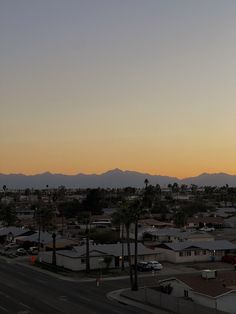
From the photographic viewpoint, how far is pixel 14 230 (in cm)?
11144

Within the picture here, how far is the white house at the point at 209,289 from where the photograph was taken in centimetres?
4462

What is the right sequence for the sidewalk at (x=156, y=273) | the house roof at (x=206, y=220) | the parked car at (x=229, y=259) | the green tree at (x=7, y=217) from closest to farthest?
the sidewalk at (x=156, y=273)
the parked car at (x=229, y=259)
the green tree at (x=7, y=217)
the house roof at (x=206, y=220)

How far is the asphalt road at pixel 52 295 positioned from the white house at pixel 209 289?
4550mm

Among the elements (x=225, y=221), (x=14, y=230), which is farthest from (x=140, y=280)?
(x=225, y=221)

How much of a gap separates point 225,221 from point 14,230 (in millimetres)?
60573

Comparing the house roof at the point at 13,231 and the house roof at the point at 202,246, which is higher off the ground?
the house roof at the point at 13,231

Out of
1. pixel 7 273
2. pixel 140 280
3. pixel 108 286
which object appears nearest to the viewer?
pixel 108 286

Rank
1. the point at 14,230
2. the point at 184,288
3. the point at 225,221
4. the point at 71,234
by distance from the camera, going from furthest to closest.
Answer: the point at 225,221
the point at 71,234
the point at 14,230
the point at 184,288

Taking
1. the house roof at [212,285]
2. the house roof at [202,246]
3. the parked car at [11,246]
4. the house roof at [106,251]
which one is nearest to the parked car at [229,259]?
the house roof at [202,246]

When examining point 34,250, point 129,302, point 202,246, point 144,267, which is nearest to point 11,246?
point 34,250

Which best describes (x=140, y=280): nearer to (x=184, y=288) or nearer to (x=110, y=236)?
(x=184, y=288)

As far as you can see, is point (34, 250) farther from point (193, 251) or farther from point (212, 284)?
point (212, 284)

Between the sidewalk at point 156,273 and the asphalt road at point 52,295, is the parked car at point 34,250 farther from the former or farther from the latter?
the asphalt road at point 52,295

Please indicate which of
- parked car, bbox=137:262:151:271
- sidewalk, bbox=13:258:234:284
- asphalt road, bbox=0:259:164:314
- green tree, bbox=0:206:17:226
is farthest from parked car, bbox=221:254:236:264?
green tree, bbox=0:206:17:226
